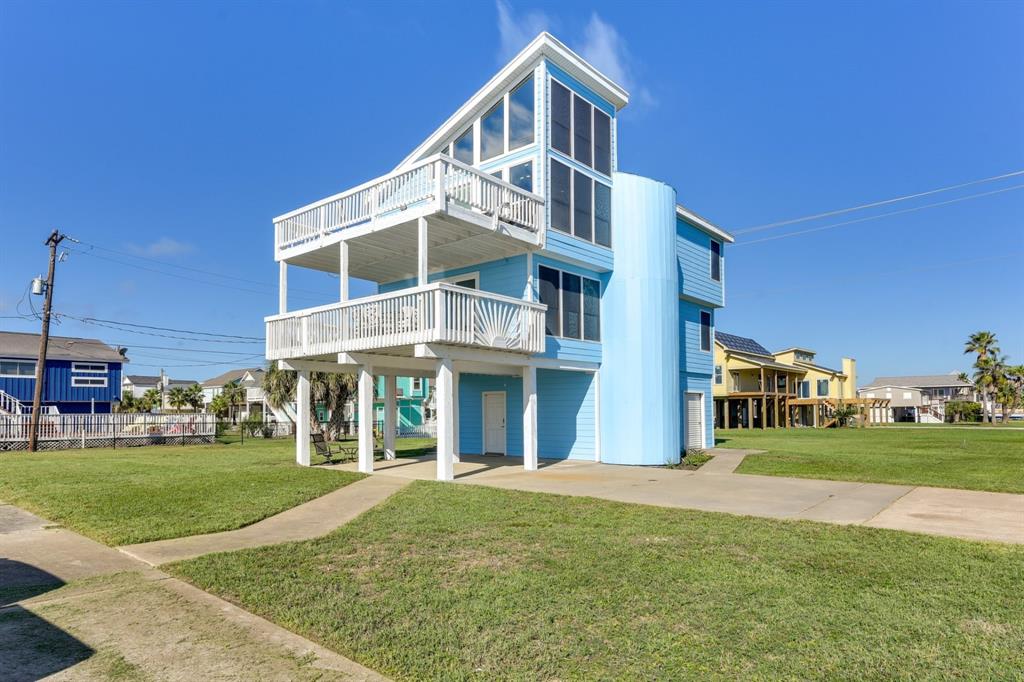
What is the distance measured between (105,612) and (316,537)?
114 inches

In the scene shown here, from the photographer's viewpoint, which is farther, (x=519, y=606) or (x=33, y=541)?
(x=33, y=541)

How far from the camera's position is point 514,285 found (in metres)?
16.8

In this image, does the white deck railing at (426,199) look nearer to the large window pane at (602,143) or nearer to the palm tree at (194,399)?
the large window pane at (602,143)

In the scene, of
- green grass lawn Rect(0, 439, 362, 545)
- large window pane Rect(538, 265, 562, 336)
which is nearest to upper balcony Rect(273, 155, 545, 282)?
large window pane Rect(538, 265, 562, 336)

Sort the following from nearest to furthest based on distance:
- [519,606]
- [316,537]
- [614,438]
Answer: [519,606], [316,537], [614,438]

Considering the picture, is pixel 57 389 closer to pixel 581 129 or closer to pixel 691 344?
pixel 581 129

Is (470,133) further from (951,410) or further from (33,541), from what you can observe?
(951,410)

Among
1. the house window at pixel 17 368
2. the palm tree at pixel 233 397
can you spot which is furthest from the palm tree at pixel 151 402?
the house window at pixel 17 368

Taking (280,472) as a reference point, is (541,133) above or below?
above

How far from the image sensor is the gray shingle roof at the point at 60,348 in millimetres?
A: 39688

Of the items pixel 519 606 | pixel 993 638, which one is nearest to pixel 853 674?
pixel 993 638

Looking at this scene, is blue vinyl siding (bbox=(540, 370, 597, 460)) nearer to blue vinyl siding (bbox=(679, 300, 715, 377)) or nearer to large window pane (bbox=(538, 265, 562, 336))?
large window pane (bbox=(538, 265, 562, 336))

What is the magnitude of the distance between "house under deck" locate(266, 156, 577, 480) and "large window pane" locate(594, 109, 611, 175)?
11.1 ft

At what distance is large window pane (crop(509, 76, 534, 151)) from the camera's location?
667 inches
